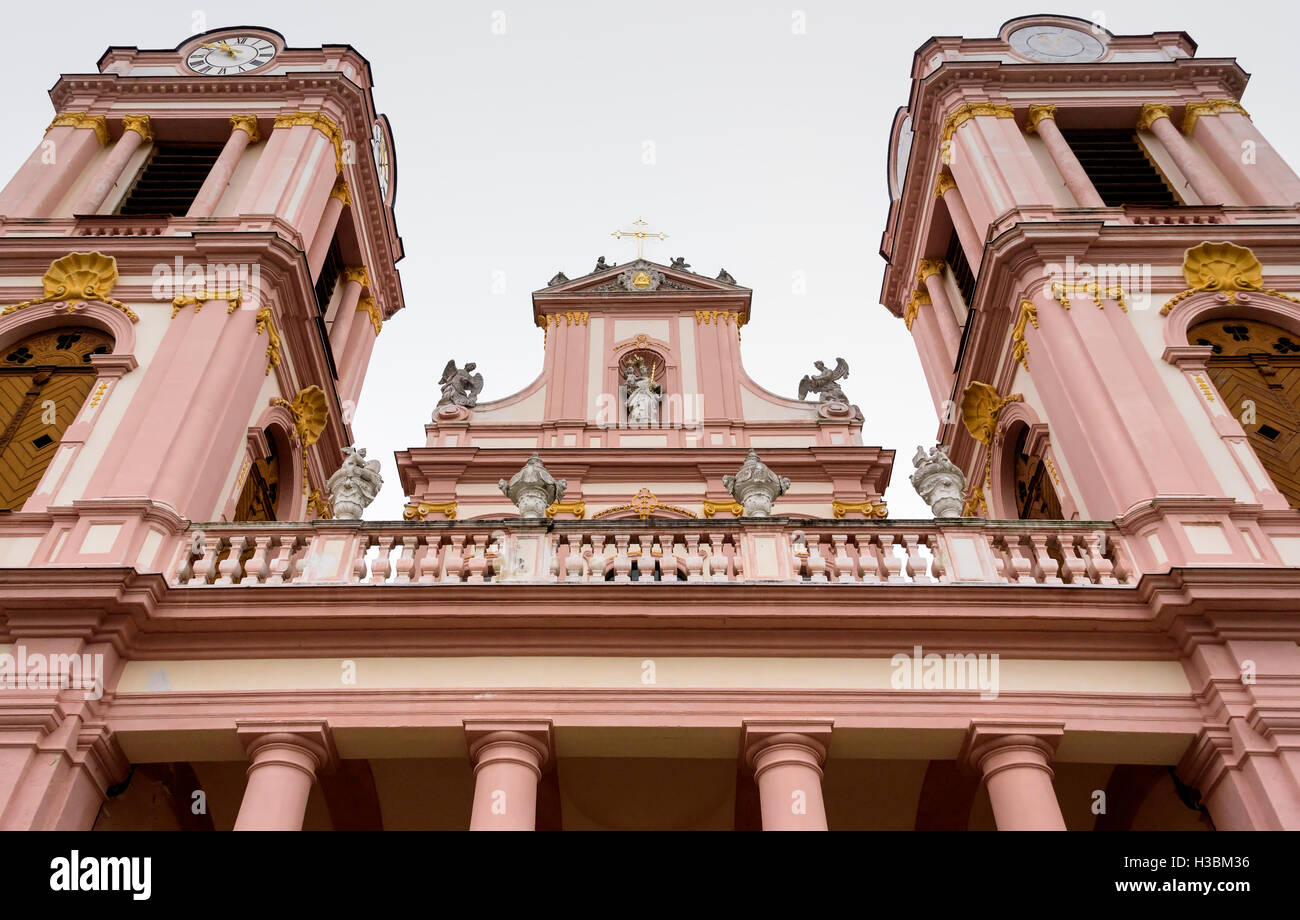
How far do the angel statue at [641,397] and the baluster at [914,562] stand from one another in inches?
314

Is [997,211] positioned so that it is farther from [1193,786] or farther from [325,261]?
[325,261]

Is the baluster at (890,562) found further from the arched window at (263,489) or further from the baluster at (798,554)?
the arched window at (263,489)

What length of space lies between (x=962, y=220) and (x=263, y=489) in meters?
11.6

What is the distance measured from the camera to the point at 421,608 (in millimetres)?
10844

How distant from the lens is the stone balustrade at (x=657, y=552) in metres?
11.3

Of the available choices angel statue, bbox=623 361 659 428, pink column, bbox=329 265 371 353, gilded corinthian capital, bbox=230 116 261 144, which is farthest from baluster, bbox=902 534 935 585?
gilded corinthian capital, bbox=230 116 261 144

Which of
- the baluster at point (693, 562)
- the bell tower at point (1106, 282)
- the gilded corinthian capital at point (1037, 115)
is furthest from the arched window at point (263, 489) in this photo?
the gilded corinthian capital at point (1037, 115)

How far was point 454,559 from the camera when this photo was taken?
1156 centimetres

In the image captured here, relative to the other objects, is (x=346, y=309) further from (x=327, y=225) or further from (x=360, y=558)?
(x=360, y=558)

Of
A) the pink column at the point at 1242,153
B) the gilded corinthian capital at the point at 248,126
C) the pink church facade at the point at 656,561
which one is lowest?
the pink church facade at the point at 656,561

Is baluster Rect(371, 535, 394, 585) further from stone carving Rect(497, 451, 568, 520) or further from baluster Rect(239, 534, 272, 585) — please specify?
stone carving Rect(497, 451, 568, 520)

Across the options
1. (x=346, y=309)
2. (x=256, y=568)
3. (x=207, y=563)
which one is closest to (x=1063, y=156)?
(x=346, y=309)

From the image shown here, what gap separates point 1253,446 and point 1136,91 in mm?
8673
